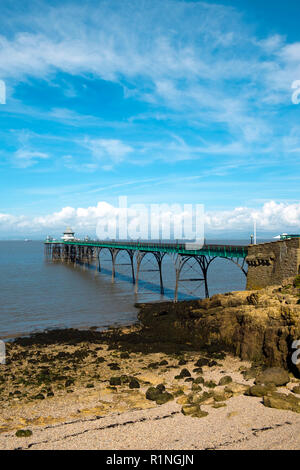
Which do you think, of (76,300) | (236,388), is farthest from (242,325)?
(76,300)

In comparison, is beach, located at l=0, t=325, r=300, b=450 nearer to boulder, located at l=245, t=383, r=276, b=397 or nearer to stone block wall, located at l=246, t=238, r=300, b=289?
boulder, located at l=245, t=383, r=276, b=397

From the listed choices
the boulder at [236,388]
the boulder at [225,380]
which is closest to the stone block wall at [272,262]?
the boulder at [225,380]

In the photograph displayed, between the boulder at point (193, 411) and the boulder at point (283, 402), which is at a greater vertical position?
the boulder at point (283, 402)

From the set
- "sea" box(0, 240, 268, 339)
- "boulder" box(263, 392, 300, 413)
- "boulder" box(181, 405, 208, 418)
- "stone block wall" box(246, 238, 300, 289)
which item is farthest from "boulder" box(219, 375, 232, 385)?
"sea" box(0, 240, 268, 339)

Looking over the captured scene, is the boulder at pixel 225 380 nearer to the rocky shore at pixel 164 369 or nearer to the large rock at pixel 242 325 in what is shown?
the rocky shore at pixel 164 369

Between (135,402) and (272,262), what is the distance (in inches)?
640

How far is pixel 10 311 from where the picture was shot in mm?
33469

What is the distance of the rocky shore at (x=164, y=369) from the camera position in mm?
12953

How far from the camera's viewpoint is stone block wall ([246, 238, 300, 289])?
945 inches

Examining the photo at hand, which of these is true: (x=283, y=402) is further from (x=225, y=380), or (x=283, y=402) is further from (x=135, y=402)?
(x=135, y=402)

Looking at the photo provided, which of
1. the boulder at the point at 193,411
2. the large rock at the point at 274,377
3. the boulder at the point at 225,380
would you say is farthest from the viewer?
the boulder at the point at 225,380

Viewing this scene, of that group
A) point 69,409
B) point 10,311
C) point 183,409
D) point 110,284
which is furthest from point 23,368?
point 110,284

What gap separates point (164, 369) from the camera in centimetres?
1769

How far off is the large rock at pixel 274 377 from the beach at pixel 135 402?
249 millimetres
